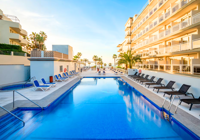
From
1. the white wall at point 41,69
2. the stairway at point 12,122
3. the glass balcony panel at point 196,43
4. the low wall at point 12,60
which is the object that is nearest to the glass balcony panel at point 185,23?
the glass balcony panel at point 196,43

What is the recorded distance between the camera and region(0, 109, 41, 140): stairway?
387 cm

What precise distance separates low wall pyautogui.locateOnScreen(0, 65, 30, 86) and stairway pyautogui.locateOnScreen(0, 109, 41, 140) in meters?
9.78

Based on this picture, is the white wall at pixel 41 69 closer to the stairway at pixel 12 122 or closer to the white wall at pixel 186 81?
the stairway at pixel 12 122

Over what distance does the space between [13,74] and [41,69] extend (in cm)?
374

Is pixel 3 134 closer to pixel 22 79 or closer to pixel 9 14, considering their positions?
pixel 22 79

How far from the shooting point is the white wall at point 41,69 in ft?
40.8

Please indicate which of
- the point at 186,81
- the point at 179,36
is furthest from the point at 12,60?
the point at 179,36

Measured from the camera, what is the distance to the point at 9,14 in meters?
23.7

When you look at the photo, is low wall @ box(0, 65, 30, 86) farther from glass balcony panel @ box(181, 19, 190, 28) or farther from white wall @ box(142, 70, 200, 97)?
glass balcony panel @ box(181, 19, 190, 28)

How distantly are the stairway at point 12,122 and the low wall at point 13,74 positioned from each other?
978cm

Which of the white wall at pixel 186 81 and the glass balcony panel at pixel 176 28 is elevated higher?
the glass balcony panel at pixel 176 28

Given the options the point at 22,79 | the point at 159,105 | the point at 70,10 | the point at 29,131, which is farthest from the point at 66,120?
the point at 70,10

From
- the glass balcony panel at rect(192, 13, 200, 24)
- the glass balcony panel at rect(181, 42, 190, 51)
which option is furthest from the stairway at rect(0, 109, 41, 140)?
the glass balcony panel at rect(192, 13, 200, 24)

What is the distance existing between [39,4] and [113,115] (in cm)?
2059
